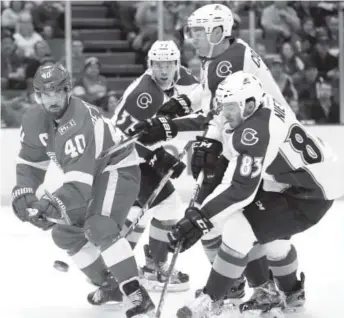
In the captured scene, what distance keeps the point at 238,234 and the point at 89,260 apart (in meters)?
0.64

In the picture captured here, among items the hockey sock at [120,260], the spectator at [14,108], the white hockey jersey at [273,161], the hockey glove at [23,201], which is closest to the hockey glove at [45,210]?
the hockey glove at [23,201]

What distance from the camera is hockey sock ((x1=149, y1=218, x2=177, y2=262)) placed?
14.7 ft

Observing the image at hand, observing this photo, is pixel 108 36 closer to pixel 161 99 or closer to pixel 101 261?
pixel 161 99

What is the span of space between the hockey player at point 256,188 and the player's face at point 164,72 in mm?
→ 893

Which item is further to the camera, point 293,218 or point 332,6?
point 332,6

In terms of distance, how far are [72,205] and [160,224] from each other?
1172 millimetres

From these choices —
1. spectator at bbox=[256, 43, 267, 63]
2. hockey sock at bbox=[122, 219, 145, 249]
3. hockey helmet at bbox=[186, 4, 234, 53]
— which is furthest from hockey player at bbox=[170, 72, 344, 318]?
spectator at bbox=[256, 43, 267, 63]

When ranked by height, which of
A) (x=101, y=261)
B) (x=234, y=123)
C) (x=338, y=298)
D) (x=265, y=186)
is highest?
(x=234, y=123)

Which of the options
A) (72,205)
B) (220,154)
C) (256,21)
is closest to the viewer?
(72,205)

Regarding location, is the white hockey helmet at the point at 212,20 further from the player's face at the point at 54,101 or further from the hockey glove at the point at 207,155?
the player's face at the point at 54,101

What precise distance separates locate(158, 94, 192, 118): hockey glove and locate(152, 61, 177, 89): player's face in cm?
17

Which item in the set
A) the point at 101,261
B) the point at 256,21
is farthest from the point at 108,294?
the point at 256,21

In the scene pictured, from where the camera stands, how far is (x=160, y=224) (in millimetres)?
4520

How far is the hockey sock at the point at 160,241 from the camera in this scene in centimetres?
449
